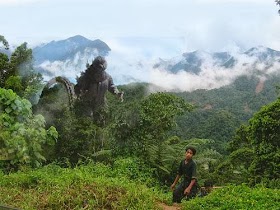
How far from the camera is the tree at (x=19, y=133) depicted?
9.29 m

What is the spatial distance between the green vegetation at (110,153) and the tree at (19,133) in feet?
0.06

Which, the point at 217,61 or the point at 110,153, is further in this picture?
the point at 217,61

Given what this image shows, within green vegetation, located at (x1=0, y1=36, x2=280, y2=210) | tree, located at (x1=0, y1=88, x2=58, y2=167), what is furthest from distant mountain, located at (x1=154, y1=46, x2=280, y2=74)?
tree, located at (x1=0, y1=88, x2=58, y2=167)

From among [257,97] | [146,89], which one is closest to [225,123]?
[146,89]

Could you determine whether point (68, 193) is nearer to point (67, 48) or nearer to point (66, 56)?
point (66, 56)

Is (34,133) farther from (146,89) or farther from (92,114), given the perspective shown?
(146,89)

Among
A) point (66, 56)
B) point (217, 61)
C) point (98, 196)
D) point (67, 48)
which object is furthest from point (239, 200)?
point (217, 61)

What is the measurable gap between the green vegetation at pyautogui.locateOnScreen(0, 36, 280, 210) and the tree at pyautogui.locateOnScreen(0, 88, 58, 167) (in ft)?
0.06

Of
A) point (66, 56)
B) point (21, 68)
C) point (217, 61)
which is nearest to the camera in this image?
point (21, 68)

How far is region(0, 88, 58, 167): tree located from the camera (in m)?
9.29

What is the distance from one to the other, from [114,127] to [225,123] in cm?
2790

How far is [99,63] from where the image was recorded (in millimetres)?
15164

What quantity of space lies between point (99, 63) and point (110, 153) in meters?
4.40

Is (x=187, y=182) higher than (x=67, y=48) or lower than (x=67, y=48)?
lower
